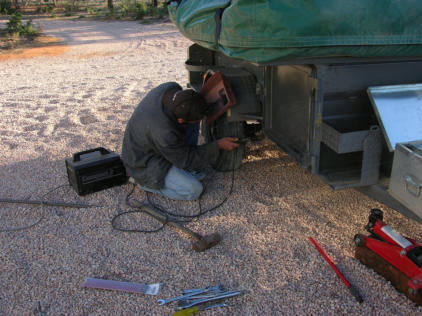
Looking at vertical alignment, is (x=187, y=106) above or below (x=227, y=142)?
above

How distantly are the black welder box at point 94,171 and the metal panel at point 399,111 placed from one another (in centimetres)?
251

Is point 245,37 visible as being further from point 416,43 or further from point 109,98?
point 109,98

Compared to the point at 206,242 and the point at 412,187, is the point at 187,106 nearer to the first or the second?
the point at 206,242

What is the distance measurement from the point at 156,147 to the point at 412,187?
223cm

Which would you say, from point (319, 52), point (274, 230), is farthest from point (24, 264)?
point (319, 52)

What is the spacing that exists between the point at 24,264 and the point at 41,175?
1653 mm

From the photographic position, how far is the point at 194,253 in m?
3.07

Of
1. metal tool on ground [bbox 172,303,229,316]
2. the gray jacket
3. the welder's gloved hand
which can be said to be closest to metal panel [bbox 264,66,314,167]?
the welder's gloved hand

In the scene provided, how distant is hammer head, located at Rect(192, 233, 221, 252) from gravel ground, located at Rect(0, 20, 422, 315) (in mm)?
58

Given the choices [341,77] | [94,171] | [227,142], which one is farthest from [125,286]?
[341,77]

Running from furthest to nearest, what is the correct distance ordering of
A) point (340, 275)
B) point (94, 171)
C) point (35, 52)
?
point (35, 52) → point (94, 171) → point (340, 275)

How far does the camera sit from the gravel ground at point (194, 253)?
260cm

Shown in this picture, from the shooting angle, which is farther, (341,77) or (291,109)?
(291,109)

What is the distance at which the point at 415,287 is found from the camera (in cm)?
236
